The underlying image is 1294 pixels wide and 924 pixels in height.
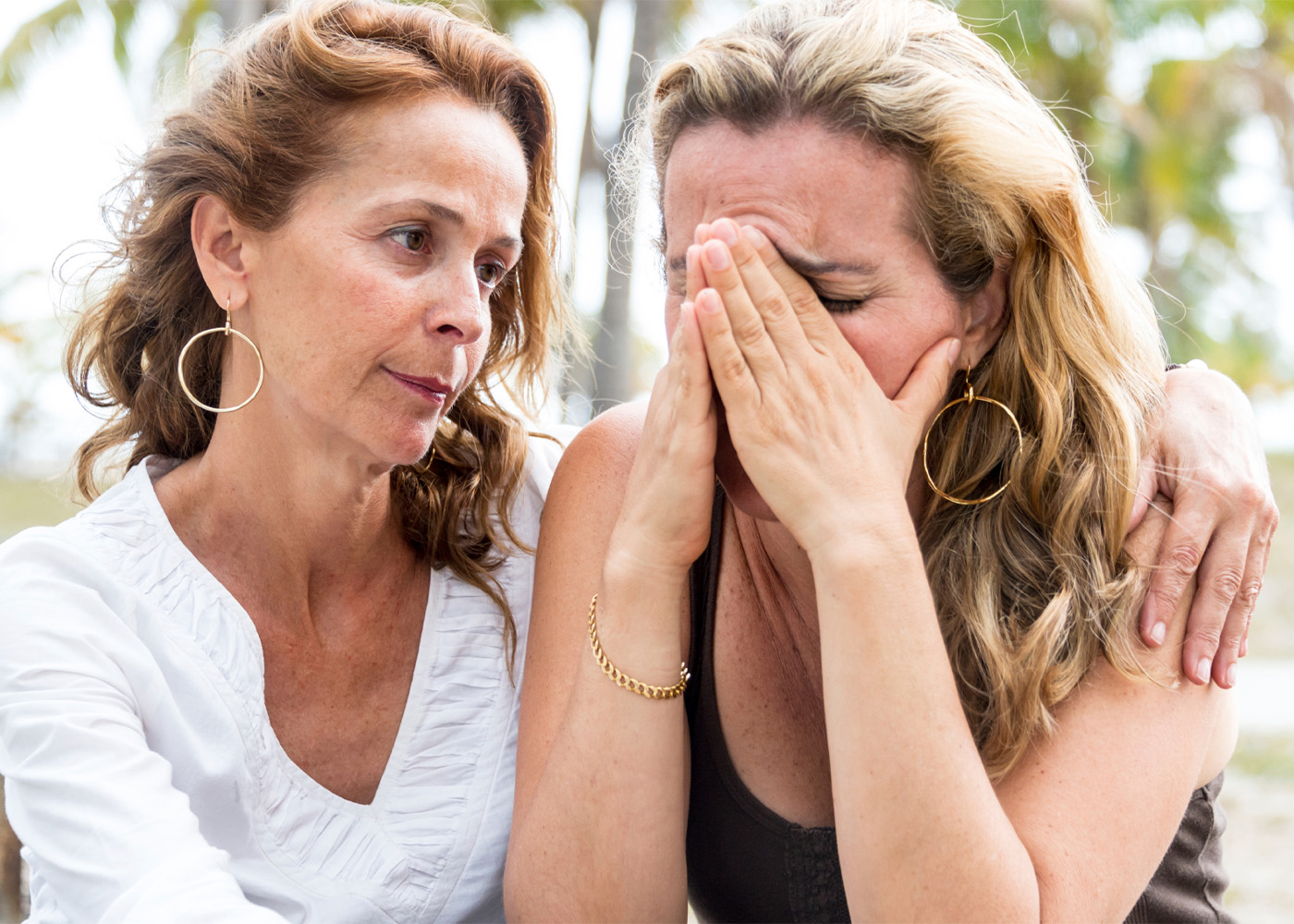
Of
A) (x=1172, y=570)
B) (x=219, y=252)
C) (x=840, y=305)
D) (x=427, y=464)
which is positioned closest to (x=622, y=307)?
(x=427, y=464)

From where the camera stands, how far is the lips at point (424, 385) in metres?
2.39

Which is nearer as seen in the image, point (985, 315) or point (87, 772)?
point (87, 772)

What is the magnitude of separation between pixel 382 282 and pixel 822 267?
86 centimetres

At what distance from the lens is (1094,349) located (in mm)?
2244

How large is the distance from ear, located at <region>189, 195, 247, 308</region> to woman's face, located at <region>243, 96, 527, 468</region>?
0.06 meters

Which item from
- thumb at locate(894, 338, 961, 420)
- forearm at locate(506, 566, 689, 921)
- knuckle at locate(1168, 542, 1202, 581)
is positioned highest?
thumb at locate(894, 338, 961, 420)

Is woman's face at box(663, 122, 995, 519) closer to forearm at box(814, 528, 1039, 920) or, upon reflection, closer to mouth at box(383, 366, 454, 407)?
forearm at box(814, 528, 1039, 920)

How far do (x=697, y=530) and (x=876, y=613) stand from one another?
0.38 m

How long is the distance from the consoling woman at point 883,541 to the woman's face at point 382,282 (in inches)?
16.3

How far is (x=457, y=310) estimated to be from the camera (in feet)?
7.82

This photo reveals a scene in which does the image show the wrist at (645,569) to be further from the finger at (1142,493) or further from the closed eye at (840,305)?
the finger at (1142,493)

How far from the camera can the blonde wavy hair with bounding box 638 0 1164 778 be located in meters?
2.06

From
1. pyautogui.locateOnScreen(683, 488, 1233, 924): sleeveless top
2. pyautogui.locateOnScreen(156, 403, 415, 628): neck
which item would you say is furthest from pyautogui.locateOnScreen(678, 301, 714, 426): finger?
pyautogui.locateOnScreen(156, 403, 415, 628): neck

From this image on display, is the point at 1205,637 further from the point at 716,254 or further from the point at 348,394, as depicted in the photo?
the point at 348,394
